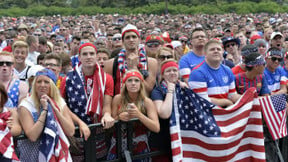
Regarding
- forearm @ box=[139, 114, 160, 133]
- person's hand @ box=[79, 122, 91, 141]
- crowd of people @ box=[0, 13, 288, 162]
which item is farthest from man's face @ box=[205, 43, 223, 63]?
person's hand @ box=[79, 122, 91, 141]

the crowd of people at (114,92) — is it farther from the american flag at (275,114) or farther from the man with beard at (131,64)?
the american flag at (275,114)

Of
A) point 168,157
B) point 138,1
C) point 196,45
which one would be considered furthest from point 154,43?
point 138,1

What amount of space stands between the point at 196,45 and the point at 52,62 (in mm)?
2452

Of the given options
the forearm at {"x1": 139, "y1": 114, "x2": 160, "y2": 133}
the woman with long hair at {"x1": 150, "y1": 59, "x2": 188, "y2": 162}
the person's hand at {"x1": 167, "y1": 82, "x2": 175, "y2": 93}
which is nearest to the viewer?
the forearm at {"x1": 139, "y1": 114, "x2": 160, "y2": 133}

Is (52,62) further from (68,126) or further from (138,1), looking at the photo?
(138,1)

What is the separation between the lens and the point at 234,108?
514 centimetres

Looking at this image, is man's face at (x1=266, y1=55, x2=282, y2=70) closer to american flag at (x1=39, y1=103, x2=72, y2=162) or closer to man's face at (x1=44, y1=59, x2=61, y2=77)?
man's face at (x1=44, y1=59, x2=61, y2=77)

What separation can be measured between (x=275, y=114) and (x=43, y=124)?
3.30m

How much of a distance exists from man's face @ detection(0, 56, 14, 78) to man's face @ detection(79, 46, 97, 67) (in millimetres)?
930

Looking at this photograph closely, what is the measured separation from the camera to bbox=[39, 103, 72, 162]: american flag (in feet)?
13.3

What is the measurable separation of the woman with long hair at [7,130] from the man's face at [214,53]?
106 inches

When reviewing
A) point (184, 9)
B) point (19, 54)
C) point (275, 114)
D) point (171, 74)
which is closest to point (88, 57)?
point (171, 74)

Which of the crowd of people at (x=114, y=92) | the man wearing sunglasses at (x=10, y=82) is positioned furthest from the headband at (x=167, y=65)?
the man wearing sunglasses at (x=10, y=82)

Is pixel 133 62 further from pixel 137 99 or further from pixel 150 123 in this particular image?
pixel 150 123
